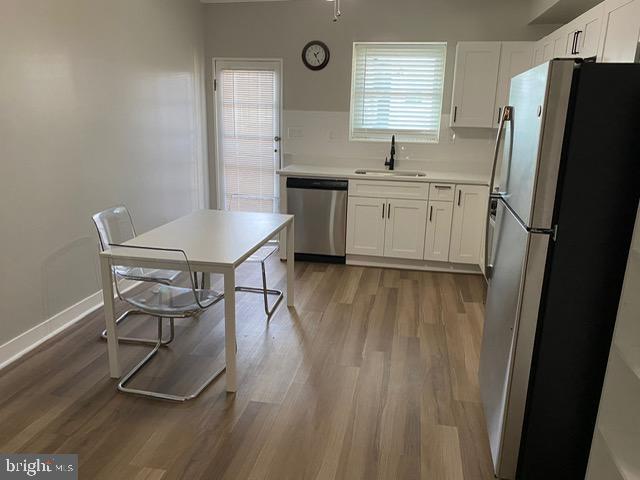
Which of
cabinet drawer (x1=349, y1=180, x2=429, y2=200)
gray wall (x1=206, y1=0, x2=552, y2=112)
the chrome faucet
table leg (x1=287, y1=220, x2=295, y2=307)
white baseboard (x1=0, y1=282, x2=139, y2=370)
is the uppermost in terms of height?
A: gray wall (x1=206, y1=0, x2=552, y2=112)

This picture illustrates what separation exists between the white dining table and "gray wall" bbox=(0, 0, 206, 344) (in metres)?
0.74

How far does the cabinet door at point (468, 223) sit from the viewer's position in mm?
4527

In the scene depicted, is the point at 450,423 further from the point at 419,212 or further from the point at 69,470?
the point at 419,212

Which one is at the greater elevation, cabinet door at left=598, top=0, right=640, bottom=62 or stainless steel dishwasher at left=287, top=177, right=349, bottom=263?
cabinet door at left=598, top=0, right=640, bottom=62

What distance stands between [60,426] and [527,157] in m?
2.37

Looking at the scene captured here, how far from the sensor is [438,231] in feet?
15.4

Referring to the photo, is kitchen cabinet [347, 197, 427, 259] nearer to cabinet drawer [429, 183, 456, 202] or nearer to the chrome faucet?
cabinet drawer [429, 183, 456, 202]

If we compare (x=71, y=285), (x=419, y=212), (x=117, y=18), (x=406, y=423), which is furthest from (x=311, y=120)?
(x=406, y=423)

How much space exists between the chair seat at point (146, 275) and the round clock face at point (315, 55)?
2956 millimetres

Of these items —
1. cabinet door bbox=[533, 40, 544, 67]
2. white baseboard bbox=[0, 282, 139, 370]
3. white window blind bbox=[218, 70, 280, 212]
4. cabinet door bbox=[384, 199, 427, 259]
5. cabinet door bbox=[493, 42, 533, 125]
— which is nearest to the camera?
white baseboard bbox=[0, 282, 139, 370]

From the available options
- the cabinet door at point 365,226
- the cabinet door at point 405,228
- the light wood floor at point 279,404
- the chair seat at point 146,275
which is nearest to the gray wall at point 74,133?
the light wood floor at point 279,404

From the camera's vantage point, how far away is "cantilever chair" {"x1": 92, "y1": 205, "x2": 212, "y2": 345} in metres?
2.82

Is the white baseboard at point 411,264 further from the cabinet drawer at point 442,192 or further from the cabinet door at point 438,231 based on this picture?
the cabinet drawer at point 442,192

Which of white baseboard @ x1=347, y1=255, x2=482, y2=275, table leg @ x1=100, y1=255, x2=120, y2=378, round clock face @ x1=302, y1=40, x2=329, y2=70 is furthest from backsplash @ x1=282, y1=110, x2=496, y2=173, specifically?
table leg @ x1=100, y1=255, x2=120, y2=378
